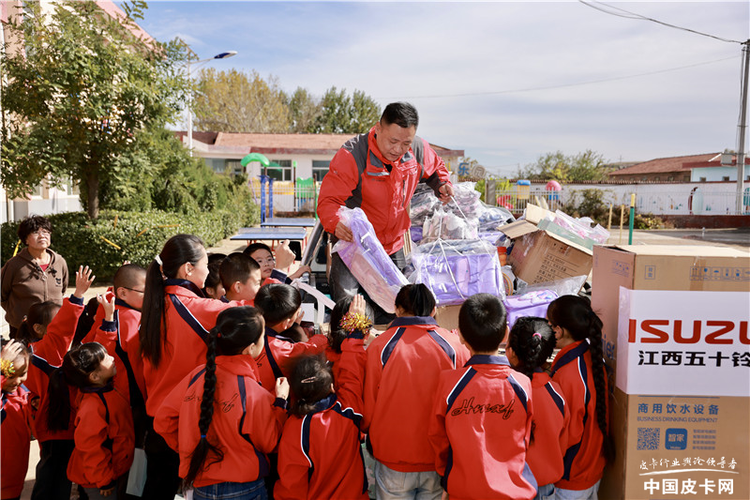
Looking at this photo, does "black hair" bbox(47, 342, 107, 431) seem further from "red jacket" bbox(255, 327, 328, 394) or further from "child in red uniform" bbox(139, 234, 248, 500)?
"red jacket" bbox(255, 327, 328, 394)

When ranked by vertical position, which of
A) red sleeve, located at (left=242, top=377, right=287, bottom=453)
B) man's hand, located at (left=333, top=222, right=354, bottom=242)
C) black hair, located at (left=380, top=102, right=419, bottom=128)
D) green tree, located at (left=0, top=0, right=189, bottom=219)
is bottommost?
red sleeve, located at (left=242, top=377, right=287, bottom=453)

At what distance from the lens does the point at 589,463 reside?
2.19 meters

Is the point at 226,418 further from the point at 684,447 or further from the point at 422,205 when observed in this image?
the point at 422,205

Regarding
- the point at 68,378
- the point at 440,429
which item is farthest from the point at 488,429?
the point at 68,378

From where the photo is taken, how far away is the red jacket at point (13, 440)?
2.39 m

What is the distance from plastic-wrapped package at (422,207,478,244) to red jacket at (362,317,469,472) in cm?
200

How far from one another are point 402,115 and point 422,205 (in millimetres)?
1466

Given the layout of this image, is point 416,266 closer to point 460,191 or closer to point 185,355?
point 460,191

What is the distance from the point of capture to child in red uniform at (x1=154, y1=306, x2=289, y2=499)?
1.95 meters

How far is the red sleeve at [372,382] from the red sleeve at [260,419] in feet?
1.26

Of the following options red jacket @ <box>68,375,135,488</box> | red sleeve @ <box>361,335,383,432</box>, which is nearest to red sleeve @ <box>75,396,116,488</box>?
red jacket @ <box>68,375,135,488</box>

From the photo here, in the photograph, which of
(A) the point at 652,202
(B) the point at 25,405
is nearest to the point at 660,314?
(B) the point at 25,405

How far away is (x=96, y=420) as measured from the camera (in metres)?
2.37

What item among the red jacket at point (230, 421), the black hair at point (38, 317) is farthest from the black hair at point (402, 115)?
the black hair at point (38, 317)
